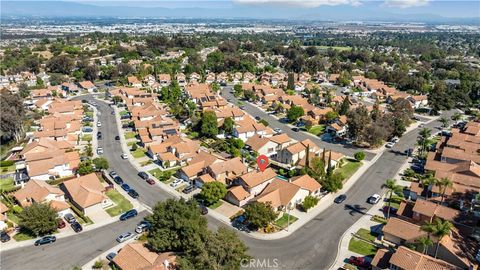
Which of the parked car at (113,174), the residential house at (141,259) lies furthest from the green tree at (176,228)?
the parked car at (113,174)

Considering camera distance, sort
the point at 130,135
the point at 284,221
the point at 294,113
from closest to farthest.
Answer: the point at 284,221 < the point at 130,135 < the point at 294,113

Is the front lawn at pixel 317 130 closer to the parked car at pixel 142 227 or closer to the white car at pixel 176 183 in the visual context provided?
the white car at pixel 176 183

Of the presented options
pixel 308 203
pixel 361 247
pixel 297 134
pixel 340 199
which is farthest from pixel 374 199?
pixel 297 134

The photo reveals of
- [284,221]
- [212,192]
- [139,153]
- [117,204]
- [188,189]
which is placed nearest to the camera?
[284,221]

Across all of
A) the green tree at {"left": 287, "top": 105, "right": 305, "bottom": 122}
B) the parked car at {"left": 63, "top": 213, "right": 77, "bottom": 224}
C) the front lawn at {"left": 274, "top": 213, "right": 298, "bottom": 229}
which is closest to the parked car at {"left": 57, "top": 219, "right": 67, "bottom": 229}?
the parked car at {"left": 63, "top": 213, "right": 77, "bottom": 224}

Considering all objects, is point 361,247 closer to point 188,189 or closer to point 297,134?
point 188,189

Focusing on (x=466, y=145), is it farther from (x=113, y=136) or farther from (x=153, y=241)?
(x=113, y=136)

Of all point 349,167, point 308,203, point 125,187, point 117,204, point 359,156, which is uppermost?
point 359,156

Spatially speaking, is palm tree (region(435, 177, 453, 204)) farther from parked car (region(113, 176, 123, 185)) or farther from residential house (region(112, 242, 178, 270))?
parked car (region(113, 176, 123, 185))
